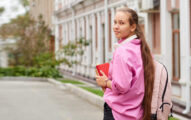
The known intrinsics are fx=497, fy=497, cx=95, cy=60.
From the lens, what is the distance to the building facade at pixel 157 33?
14570 mm

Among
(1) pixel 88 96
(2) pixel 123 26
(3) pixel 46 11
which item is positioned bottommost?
(1) pixel 88 96

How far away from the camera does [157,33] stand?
18359mm

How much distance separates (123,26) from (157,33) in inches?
580

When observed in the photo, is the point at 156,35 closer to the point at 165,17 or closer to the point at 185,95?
the point at 165,17

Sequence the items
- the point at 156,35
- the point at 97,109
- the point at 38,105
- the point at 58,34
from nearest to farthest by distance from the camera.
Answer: the point at 97,109
the point at 38,105
the point at 156,35
the point at 58,34

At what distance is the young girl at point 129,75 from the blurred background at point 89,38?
934 centimetres

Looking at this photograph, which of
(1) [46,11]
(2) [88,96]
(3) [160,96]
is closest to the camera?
(3) [160,96]

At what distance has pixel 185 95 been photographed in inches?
573

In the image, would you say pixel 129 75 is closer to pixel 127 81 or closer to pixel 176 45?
pixel 127 81

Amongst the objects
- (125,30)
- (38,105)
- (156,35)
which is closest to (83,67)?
(156,35)

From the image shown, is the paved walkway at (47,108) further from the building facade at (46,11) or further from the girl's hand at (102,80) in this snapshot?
the building facade at (46,11)

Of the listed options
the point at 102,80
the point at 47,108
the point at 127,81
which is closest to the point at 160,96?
the point at 127,81

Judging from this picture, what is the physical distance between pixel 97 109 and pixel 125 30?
28.3 feet

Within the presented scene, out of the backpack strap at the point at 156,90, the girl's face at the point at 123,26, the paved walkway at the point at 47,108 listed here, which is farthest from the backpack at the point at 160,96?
the paved walkway at the point at 47,108
